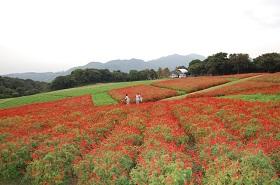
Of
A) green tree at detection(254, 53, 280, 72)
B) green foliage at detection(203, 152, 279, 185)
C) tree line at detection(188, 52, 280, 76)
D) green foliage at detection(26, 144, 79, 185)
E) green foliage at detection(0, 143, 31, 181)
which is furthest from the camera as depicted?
tree line at detection(188, 52, 280, 76)

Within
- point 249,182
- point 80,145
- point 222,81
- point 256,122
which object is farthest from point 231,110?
point 222,81

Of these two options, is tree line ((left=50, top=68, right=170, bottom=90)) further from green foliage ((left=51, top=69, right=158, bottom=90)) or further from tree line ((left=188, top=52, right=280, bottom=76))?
tree line ((left=188, top=52, right=280, bottom=76))

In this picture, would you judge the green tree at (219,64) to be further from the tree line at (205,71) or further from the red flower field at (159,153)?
the red flower field at (159,153)

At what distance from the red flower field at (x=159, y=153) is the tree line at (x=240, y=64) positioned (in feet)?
234

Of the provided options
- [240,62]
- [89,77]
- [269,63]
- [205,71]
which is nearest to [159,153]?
[269,63]

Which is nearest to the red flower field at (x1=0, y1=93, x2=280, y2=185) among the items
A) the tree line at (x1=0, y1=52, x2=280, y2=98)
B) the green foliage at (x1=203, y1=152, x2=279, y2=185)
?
the green foliage at (x1=203, y1=152, x2=279, y2=185)

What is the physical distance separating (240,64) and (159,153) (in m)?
Answer: 86.8

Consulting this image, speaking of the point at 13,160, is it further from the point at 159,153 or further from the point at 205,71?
the point at 205,71

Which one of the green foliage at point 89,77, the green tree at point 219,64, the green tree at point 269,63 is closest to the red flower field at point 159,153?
the green tree at point 269,63

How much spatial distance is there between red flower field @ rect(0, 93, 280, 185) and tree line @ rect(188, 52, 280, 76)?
71.2 m

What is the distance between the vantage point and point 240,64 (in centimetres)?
9250

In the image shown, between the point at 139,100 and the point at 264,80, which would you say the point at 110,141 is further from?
the point at 264,80

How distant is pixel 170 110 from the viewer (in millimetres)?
27906

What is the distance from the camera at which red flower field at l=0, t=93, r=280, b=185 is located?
10711 mm
